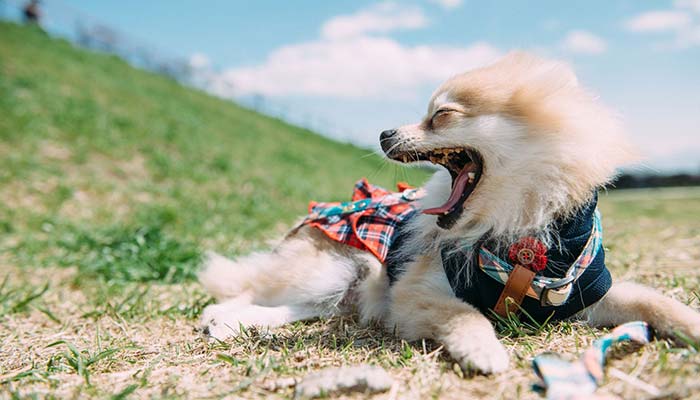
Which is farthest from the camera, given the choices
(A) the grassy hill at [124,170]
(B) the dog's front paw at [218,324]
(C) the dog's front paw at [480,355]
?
(A) the grassy hill at [124,170]

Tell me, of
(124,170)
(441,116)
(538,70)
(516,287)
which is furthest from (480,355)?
(124,170)

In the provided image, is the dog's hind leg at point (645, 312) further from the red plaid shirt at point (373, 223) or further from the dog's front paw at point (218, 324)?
the dog's front paw at point (218, 324)

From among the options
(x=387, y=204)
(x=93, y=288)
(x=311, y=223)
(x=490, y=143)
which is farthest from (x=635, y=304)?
(x=93, y=288)

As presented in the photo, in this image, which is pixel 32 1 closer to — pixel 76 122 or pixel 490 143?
pixel 76 122

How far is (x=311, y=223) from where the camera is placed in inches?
122

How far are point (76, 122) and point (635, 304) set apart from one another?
8.84 m

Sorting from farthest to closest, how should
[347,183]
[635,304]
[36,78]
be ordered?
[347,183]
[36,78]
[635,304]

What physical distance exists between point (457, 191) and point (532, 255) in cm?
45

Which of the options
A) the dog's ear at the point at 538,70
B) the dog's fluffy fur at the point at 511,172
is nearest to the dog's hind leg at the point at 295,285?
the dog's fluffy fur at the point at 511,172

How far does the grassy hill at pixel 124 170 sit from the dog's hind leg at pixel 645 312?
1.26 meters

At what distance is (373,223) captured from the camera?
113 inches

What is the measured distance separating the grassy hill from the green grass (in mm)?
33

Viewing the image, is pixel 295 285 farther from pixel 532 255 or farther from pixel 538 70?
pixel 538 70

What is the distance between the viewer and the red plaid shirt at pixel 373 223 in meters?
2.77
